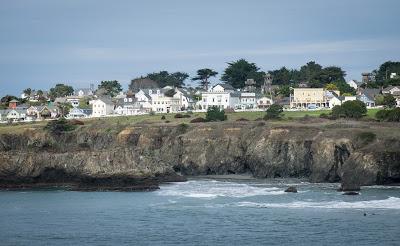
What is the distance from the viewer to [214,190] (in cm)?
8562

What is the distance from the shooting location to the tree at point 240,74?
194375 mm

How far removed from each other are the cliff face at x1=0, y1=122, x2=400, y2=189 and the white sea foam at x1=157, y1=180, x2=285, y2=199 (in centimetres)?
335

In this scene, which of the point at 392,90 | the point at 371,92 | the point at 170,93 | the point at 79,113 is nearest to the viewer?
the point at 79,113

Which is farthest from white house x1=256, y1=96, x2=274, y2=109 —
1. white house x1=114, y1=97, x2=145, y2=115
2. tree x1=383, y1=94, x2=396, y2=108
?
tree x1=383, y1=94, x2=396, y2=108

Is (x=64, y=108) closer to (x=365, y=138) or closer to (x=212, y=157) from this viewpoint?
(x=212, y=157)

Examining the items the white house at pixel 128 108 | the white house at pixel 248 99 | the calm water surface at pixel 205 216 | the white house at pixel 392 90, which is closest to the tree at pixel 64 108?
the white house at pixel 128 108

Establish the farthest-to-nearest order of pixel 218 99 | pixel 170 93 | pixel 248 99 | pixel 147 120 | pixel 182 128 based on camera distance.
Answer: pixel 170 93 < pixel 248 99 < pixel 218 99 < pixel 147 120 < pixel 182 128

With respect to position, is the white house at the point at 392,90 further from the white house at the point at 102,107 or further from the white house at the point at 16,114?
the white house at the point at 16,114

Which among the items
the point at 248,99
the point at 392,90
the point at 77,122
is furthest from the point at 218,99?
the point at 77,122

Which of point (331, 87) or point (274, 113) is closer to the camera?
point (274, 113)

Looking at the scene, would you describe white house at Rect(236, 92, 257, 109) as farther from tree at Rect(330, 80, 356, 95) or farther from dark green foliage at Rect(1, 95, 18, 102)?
dark green foliage at Rect(1, 95, 18, 102)

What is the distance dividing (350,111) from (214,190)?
39.6 meters

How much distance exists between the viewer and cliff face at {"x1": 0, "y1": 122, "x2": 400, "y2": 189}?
85.9 meters

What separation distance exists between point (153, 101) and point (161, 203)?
294 ft
